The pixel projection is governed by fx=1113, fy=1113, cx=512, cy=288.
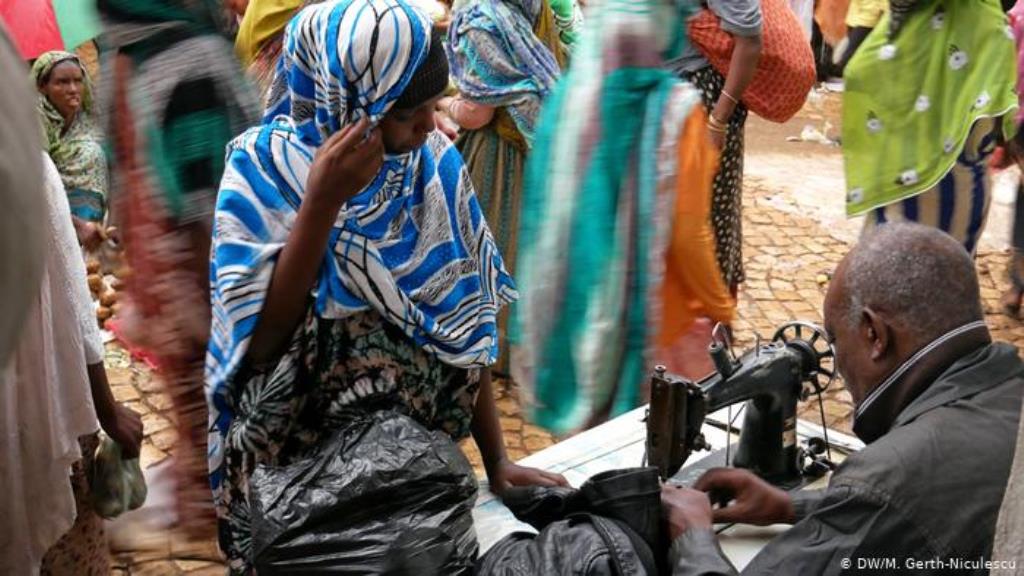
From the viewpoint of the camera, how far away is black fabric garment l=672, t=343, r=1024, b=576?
1829mm

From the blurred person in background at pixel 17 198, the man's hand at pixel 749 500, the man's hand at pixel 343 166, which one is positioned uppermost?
the blurred person in background at pixel 17 198

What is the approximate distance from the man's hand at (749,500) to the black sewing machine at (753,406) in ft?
0.41

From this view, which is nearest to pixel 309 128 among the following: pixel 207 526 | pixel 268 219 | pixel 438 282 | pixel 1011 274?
pixel 268 219

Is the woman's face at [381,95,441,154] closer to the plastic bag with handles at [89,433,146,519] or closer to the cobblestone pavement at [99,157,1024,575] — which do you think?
the plastic bag with handles at [89,433,146,519]

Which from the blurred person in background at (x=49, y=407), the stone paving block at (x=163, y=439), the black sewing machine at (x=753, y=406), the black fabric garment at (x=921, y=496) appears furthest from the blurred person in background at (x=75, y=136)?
the black fabric garment at (x=921, y=496)

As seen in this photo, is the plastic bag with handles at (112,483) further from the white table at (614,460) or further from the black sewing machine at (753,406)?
the black sewing machine at (753,406)

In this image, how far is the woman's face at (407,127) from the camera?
2.37 meters

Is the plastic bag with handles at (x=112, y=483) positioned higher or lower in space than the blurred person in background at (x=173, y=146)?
lower

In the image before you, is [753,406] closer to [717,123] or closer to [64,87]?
[717,123]

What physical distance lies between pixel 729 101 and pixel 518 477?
2.45 m

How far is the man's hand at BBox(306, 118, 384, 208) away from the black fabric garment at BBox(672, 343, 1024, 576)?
95 cm

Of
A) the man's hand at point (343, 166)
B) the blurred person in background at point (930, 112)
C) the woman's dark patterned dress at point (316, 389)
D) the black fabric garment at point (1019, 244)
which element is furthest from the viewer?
the black fabric garment at point (1019, 244)

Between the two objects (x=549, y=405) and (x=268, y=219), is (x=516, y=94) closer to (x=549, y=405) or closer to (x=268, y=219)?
(x=549, y=405)

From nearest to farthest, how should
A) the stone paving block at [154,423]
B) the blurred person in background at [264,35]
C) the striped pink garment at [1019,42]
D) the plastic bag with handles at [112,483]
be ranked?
the plastic bag with handles at [112,483]
the stone paving block at [154,423]
the blurred person in background at [264,35]
the striped pink garment at [1019,42]
